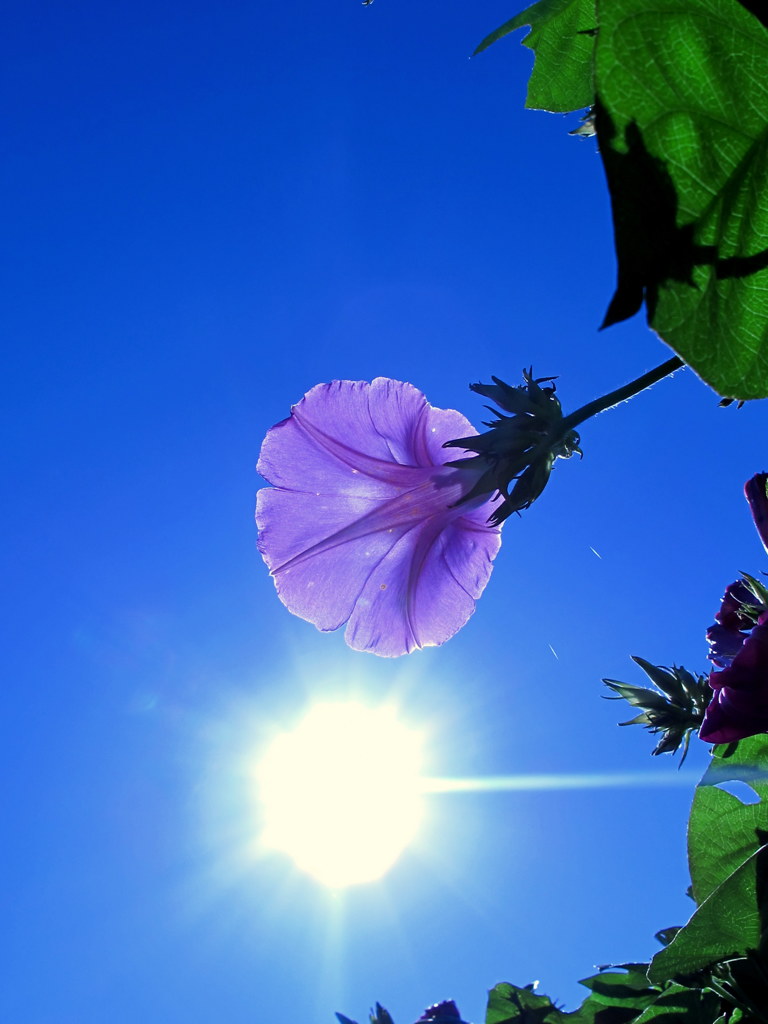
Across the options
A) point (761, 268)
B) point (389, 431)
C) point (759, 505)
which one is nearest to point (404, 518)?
point (389, 431)

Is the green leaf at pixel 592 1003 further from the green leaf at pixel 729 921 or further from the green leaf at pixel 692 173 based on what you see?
the green leaf at pixel 692 173

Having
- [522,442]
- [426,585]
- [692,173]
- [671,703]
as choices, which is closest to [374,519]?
[426,585]

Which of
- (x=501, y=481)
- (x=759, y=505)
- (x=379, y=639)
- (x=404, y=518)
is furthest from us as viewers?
(x=379, y=639)

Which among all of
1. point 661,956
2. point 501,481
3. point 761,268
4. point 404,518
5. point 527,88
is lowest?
point 661,956

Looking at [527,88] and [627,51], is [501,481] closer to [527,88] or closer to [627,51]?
[527,88]

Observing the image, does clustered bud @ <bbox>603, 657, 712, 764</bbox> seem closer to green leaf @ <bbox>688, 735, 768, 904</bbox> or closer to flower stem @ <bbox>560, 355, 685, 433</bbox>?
green leaf @ <bbox>688, 735, 768, 904</bbox>

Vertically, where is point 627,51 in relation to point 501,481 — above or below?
below
